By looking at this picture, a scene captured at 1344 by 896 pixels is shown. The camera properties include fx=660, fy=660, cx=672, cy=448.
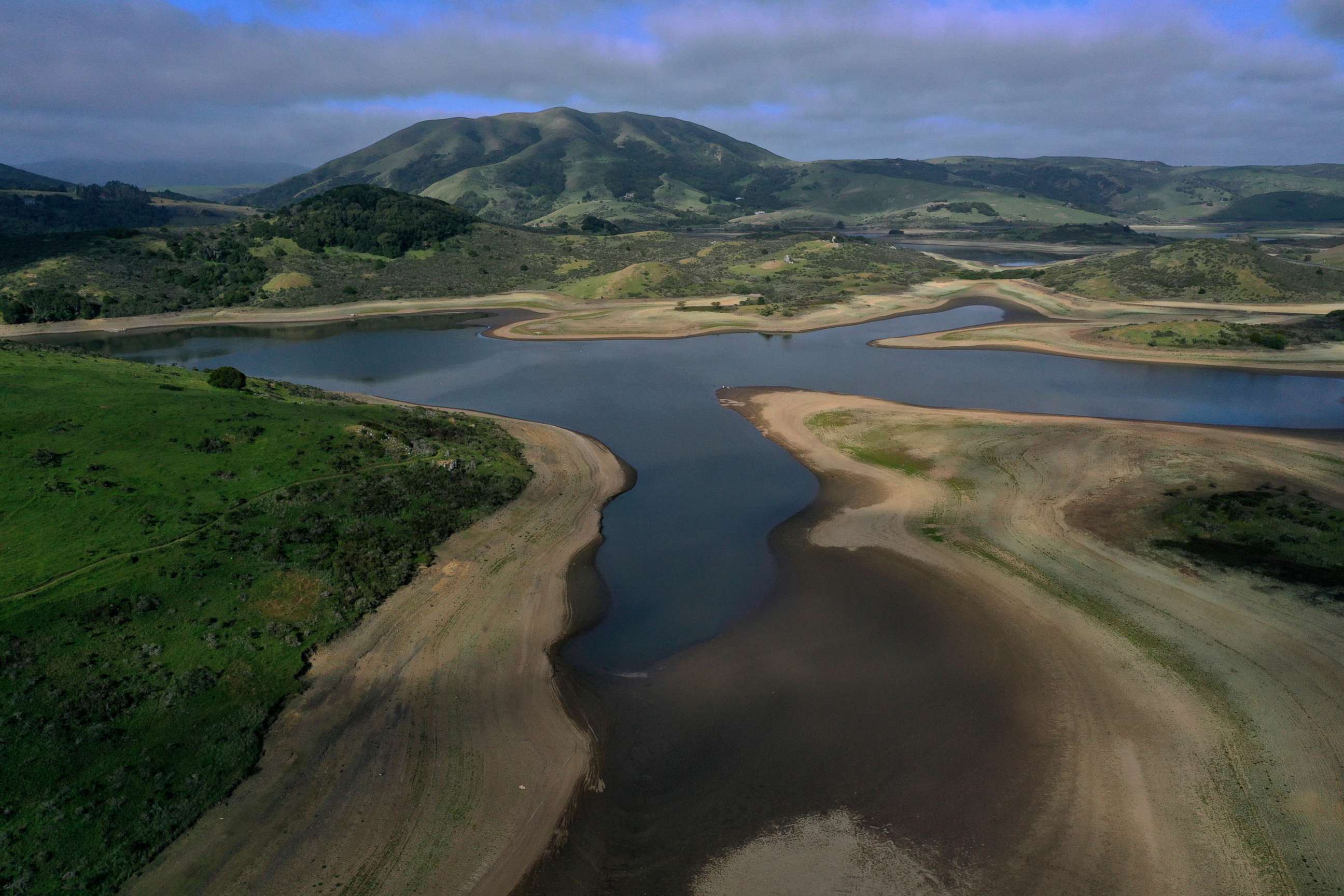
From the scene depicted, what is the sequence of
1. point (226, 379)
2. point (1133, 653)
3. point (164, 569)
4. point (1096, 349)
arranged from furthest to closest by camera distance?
point (1096, 349), point (226, 379), point (164, 569), point (1133, 653)

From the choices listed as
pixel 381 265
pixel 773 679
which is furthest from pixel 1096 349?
pixel 381 265

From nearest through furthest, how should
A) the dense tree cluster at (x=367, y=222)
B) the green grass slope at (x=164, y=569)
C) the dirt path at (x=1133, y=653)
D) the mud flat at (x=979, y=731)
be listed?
1. the mud flat at (x=979, y=731)
2. the dirt path at (x=1133, y=653)
3. the green grass slope at (x=164, y=569)
4. the dense tree cluster at (x=367, y=222)

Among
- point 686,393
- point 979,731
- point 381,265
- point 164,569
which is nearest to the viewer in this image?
point 979,731

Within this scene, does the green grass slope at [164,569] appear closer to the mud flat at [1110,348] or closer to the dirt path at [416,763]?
the dirt path at [416,763]

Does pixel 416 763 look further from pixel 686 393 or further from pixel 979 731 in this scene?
pixel 686 393

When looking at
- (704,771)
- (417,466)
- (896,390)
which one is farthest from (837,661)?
(896,390)

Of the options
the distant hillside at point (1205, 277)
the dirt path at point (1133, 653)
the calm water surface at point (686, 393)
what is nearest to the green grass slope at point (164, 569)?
the calm water surface at point (686, 393)
